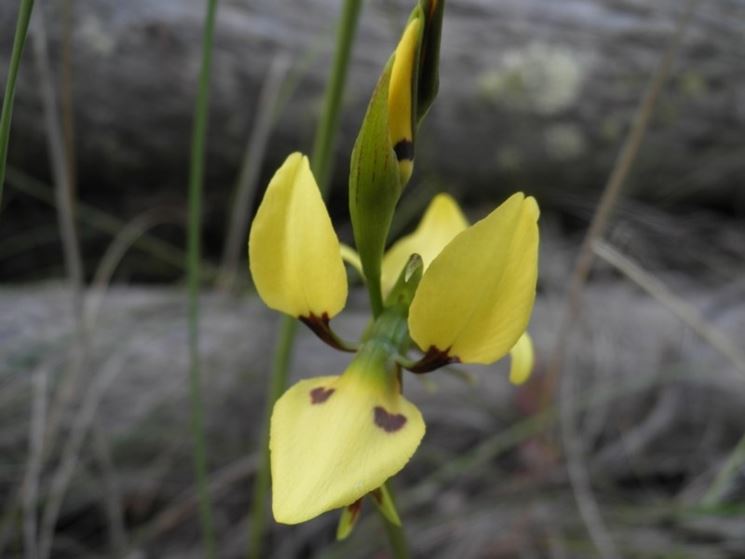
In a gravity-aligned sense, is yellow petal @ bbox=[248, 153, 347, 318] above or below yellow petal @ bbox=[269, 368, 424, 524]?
above

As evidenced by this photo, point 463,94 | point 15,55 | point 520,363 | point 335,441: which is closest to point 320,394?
point 335,441

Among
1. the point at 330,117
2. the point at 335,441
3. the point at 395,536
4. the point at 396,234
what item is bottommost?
the point at 396,234

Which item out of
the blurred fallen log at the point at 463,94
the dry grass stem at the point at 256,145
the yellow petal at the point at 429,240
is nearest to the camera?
the yellow petal at the point at 429,240

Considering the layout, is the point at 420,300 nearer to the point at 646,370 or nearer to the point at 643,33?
the point at 646,370

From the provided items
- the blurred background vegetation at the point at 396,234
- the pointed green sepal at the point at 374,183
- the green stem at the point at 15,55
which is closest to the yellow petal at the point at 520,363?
the pointed green sepal at the point at 374,183

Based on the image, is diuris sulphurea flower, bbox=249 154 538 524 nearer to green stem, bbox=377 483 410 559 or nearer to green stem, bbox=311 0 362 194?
green stem, bbox=377 483 410 559

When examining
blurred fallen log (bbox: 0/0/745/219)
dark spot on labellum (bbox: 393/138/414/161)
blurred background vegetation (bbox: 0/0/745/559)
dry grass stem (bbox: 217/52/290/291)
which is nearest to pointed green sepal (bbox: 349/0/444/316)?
dark spot on labellum (bbox: 393/138/414/161)

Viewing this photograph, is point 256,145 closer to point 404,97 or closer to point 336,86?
point 336,86

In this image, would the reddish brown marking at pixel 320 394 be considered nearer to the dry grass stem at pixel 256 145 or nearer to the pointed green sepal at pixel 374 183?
the pointed green sepal at pixel 374 183
